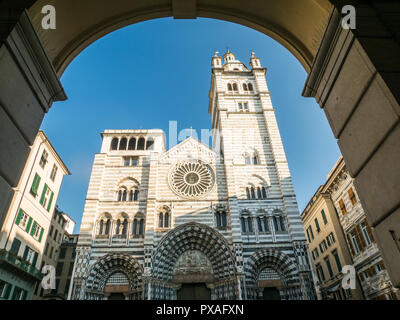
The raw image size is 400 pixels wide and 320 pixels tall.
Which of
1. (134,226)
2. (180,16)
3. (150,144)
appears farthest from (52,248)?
(180,16)

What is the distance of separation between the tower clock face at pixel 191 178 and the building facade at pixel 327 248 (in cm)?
1097

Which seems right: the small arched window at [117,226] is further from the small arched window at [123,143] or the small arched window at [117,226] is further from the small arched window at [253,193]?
the small arched window at [253,193]

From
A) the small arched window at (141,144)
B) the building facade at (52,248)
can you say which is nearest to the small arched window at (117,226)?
the small arched window at (141,144)

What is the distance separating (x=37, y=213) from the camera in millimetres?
22172

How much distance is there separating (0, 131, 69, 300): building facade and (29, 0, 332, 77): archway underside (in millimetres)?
14682

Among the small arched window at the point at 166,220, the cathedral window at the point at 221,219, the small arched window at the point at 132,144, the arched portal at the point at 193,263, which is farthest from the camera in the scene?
the small arched window at the point at 132,144

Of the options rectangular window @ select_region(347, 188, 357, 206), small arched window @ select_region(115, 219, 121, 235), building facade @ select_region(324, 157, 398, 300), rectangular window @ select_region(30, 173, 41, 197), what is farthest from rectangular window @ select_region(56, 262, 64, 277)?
rectangular window @ select_region(347, 188, 357, 206)

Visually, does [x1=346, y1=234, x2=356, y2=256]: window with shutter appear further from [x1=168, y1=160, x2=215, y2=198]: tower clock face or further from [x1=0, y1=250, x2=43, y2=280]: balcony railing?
[x1=0, y1=250, x2=43, y2=280]: balcony railing

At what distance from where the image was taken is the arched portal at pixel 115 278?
2089 cm

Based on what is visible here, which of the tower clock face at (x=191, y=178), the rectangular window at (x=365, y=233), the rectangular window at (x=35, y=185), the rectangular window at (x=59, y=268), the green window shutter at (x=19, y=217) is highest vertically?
the tower clock face at (x=191, y=178)

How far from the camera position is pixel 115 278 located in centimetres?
2188
